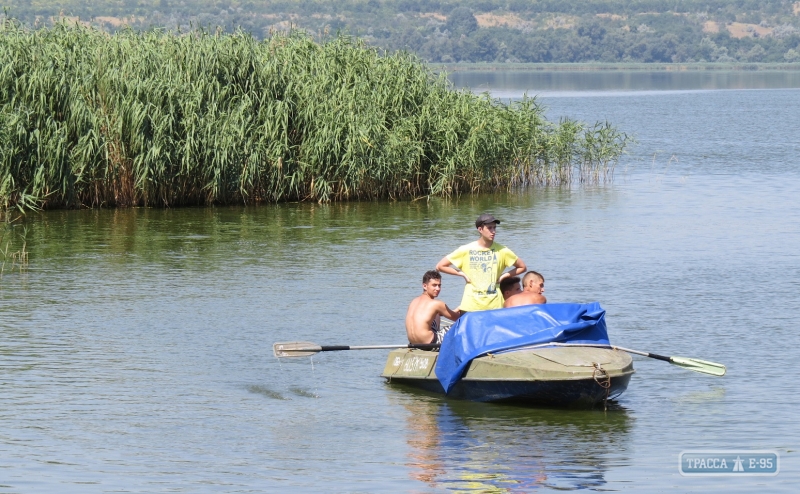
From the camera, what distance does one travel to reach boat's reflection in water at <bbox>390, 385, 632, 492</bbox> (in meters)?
9.90

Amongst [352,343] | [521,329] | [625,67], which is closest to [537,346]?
[521,329]

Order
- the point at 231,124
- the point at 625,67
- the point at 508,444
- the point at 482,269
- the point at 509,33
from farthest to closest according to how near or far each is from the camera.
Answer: the point at 509,33, the point at 625,67, the point at 231,124, the point at 482,269, the point at 508,444

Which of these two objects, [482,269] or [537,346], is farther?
[482,269]

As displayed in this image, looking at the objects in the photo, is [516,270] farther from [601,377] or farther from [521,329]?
[601,377]

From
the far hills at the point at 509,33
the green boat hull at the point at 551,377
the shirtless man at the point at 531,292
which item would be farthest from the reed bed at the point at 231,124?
the far hills at the point at 509,33

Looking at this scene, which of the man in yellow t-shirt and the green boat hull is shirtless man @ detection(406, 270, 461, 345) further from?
the green boat hull

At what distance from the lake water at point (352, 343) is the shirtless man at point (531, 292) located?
1.18 m

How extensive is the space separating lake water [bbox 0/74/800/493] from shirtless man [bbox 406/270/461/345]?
58cm

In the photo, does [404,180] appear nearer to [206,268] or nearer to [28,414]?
[206,268]

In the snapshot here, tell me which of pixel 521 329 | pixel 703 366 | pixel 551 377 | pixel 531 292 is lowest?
pixel 703 366

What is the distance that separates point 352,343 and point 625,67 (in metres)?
148

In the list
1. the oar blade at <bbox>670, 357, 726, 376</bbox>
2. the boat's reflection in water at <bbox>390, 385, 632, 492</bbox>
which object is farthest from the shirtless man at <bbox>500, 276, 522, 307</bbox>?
the oar blade at <bbox>670, 357, 726, 376</bbox>

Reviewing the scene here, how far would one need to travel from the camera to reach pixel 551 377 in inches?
447

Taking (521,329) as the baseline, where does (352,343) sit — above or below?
below
